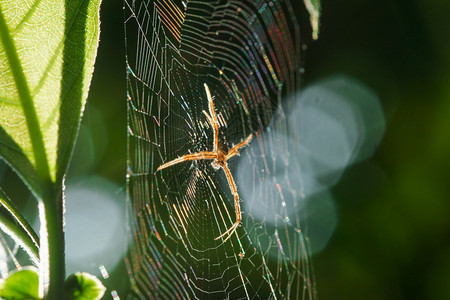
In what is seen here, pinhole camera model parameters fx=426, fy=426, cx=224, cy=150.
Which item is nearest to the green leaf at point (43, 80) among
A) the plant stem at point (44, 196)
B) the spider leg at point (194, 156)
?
the plant stem at point (44, 196)

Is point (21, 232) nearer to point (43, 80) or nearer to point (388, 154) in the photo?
point (43, 80)

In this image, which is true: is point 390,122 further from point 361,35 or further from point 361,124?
point 361,35

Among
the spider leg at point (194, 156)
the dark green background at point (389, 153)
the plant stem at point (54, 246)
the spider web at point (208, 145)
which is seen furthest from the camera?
the dark green background at point (389, 153)

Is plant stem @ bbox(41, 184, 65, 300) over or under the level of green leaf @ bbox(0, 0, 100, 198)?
under

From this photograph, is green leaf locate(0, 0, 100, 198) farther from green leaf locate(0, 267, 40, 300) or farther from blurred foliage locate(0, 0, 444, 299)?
blurred foliage locate(0, 0, 444, 299)

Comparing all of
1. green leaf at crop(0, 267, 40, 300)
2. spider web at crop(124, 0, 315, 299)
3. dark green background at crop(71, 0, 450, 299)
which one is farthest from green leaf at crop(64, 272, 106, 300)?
dark green background at crop(71, 0, 450, 299)

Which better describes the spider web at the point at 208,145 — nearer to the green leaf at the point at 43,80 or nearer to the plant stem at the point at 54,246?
A: the green leaf at the point at 43,80
